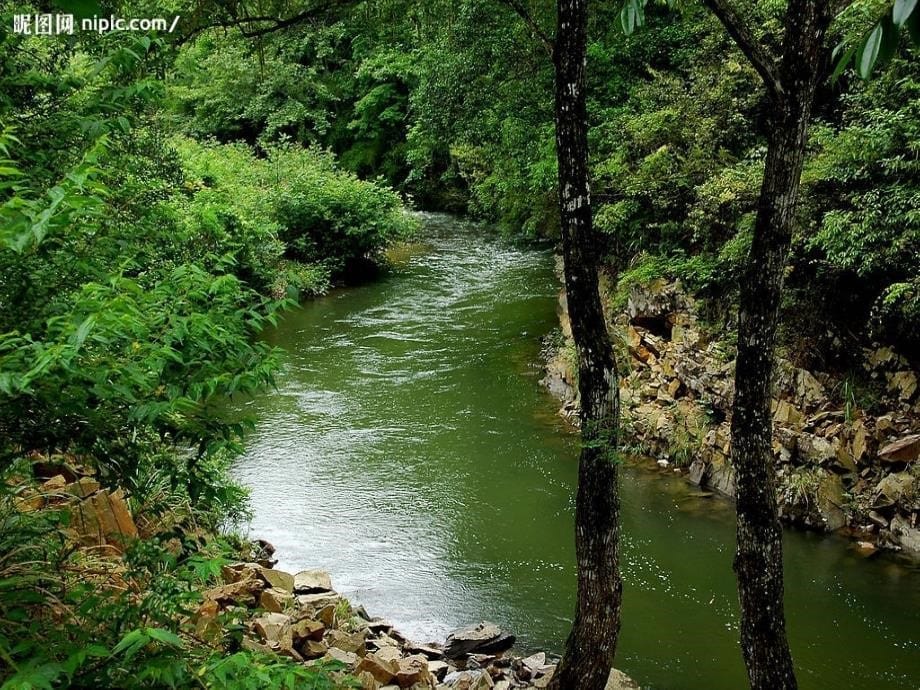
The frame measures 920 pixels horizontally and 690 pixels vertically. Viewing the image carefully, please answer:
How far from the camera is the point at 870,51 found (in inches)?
47.5

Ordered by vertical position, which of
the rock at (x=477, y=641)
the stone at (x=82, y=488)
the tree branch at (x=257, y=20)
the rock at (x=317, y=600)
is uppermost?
the tree branch at (x=257, y=20)

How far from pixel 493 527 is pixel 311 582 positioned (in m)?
2.21

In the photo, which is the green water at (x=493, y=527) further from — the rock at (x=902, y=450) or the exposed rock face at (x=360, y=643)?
the rock at (x=902, y=450)

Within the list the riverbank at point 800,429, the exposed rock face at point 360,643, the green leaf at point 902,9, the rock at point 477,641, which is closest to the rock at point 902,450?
the riverbank at point 800,429

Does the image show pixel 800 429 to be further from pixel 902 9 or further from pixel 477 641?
pixel 902 9

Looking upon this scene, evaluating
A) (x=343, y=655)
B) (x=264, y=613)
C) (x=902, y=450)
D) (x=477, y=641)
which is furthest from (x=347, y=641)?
(x=902, y=450)

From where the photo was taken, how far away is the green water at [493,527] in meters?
6.33

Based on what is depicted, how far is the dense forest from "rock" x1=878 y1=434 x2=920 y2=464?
0.03 metres

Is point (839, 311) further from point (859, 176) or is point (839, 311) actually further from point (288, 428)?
point (288, 428)

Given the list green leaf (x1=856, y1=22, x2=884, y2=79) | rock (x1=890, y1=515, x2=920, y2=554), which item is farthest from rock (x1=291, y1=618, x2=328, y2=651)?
rock (x1=890, y1=515, x2=920, y2=554)

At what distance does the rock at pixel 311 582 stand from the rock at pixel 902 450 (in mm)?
5484

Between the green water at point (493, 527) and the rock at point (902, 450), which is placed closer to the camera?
the green water at point (493, 527)

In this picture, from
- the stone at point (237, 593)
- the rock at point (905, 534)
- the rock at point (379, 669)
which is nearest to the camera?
the rock at point (379, 669)

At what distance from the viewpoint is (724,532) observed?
313 inches
